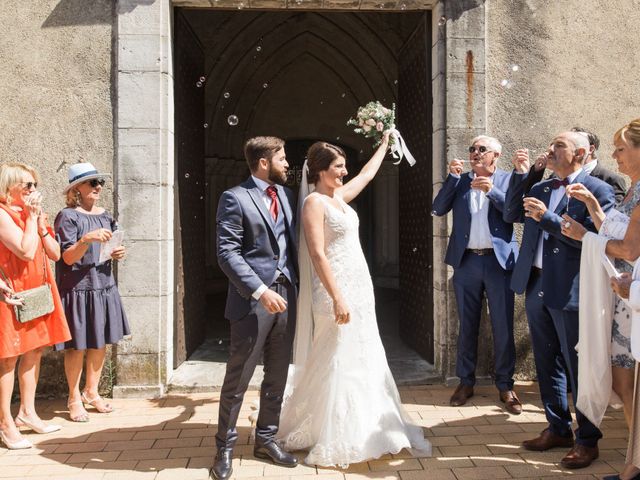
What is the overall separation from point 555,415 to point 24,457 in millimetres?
3551

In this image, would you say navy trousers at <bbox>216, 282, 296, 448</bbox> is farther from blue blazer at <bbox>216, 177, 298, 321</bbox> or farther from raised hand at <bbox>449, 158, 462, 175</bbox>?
raised hand at <bbox>449, 158, 462, 175</bbox>

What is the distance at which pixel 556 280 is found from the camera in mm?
3658

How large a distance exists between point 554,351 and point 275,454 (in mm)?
1991

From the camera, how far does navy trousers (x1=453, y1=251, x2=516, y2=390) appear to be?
470cm

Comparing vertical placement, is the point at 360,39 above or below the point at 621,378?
above

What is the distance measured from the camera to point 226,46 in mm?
10328

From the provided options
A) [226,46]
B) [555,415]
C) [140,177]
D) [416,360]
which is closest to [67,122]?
[140,177]

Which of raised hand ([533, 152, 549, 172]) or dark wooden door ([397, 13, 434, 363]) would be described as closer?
raised hand ([533, 152, 549, 172])

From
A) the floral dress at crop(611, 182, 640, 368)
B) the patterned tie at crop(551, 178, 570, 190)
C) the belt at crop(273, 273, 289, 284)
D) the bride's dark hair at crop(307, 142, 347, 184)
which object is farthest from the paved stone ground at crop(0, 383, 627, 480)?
the bride's dark hair at crop(307, 142, 347, 184)

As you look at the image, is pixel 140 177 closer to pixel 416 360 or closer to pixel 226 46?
pixel 416 360

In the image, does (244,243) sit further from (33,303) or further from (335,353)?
(33,303)

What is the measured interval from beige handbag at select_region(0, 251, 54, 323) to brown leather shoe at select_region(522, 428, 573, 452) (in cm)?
344

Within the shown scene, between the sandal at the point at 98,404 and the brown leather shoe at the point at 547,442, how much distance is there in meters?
3.27

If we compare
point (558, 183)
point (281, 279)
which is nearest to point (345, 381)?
point (281, 279)
